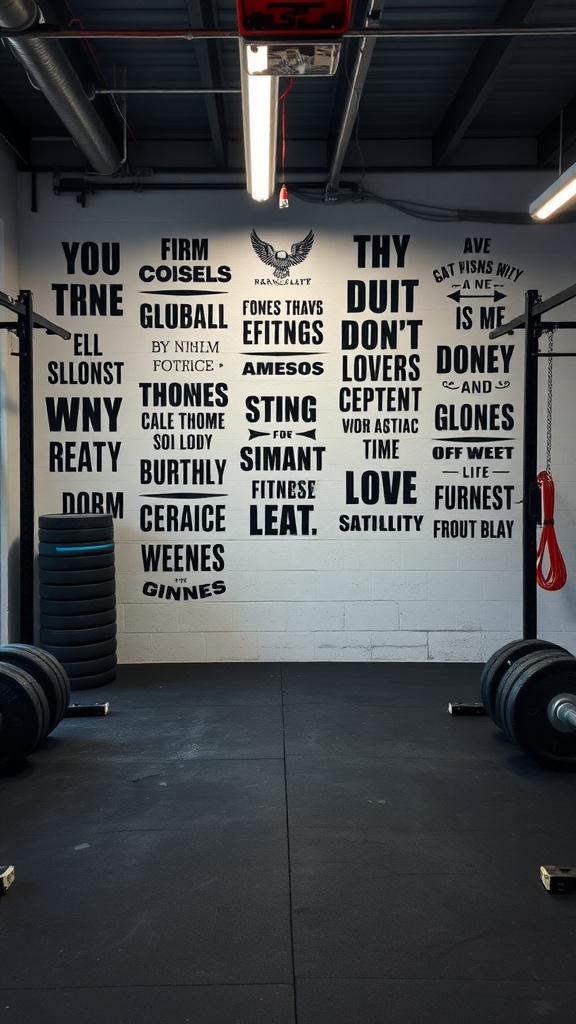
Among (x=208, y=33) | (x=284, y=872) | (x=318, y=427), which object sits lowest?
(x=284, y=872)

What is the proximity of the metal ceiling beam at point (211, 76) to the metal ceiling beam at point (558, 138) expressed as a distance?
231 centimetres

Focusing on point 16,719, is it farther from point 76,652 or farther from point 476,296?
point 476,296

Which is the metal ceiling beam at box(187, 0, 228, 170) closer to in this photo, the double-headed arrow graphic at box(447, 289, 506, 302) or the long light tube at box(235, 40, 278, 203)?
the long light tube at box(235, 40, 278, 203)

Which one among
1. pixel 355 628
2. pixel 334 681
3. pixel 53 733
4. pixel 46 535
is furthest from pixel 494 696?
pixel 46 535

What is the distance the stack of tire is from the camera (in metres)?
5.48

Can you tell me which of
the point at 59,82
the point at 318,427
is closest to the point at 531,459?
the point at 318,427

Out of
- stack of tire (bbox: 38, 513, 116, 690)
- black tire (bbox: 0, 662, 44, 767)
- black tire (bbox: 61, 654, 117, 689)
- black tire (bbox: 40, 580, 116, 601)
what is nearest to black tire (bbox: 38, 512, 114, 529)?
stack of tire (bbox: 38, 513, 116, 690)

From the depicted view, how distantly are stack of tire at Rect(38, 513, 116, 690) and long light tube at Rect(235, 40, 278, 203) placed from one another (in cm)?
245

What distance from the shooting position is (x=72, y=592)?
549cm

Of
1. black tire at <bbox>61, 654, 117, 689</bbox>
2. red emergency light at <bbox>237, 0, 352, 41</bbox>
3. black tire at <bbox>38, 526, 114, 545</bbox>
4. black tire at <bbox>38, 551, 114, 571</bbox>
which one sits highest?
red emergency light at <bbox>237, 0, 352, 41</bbox>

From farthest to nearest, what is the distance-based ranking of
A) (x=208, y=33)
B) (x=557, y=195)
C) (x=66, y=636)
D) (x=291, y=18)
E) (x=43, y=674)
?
(x=66, y=636)
(x=557, y=195)
(x=43, y=674)
(x=208, y=33)
(x=291, y=18)

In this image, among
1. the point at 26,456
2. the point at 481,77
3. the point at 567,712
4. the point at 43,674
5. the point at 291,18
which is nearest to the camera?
the point at 291,18

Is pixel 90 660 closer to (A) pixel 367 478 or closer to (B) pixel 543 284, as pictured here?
Answer: (A) pixel 367 478

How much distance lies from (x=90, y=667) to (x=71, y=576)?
619 millimetres
